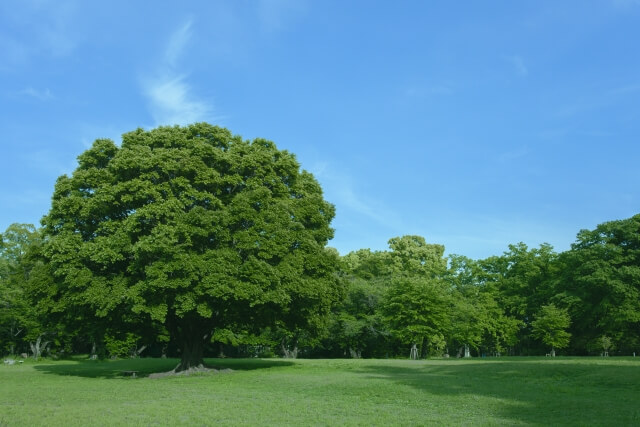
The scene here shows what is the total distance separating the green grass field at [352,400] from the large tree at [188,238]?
4209mm

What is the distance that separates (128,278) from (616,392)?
22.0 meters

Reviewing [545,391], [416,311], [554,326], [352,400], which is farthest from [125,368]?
[554,326]

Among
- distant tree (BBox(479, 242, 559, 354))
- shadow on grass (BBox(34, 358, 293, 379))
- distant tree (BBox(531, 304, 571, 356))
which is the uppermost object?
distant tree (BBox(479, 242, 559, 354))

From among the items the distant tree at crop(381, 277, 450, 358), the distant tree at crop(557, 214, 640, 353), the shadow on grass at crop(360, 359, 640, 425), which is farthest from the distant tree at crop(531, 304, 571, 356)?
the shadow on grass at crop(360, 359, 640, 425)

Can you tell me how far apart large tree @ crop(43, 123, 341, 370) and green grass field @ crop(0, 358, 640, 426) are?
13.8ft

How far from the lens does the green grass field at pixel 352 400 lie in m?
12.3

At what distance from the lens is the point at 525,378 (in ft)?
71.4

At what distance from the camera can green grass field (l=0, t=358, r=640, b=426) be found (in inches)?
485

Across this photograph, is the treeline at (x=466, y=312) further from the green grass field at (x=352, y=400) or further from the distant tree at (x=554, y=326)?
the green grass field at (x=352, y=400)

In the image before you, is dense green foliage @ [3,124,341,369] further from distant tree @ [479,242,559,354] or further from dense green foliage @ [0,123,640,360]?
distant tree @ [479,242,559,354]

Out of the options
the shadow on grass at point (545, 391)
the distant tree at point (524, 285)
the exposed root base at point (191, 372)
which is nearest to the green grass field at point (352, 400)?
the shadow on grass at point (545, 391)

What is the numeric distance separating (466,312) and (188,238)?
36708 mm

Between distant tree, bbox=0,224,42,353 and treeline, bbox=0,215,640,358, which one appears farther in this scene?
distant tree, bbox=0,224,42,353

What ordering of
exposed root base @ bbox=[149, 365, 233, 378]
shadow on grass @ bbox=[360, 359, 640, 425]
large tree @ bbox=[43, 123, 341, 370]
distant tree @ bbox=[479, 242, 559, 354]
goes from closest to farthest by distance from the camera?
1. shadow on grass @ bbox=[360, 359, 640, 425]
2. large tree @ bbox=[43, 123, 341, 370]
3. exposed root base @ bbox=[149, 365, 233, 378]
4. distant tree @ bbox=[479, 242, 559, 354]
